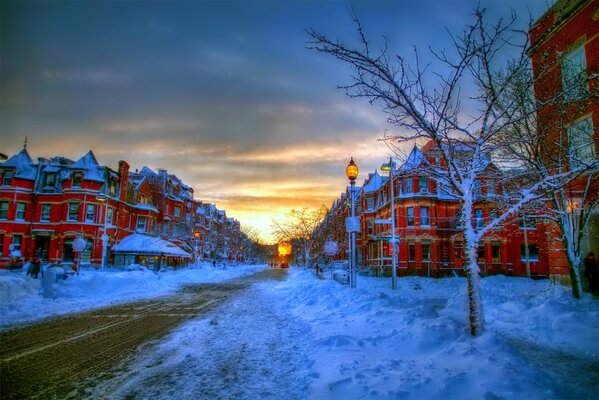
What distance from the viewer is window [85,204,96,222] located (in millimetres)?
37522

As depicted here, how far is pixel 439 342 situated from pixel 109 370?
5.57 m

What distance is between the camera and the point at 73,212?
123ft

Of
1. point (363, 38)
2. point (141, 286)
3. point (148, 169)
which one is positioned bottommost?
point (141, 286)

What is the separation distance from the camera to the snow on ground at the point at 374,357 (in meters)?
Answer: 4.26

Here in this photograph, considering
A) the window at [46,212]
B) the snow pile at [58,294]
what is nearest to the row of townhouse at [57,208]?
the window at [46,212]

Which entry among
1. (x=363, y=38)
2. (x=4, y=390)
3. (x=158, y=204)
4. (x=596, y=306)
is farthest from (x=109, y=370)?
(x=158, y=204)

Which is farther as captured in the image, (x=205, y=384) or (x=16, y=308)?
(x=16, y=308)

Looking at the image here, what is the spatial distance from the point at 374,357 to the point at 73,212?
41.6m

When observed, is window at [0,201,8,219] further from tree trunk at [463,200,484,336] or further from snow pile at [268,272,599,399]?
tree trunk at [463,200,484,336]

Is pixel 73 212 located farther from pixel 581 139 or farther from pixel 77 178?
pixel 581 139

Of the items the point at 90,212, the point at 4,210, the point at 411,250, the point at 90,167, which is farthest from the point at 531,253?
the point at 4,210

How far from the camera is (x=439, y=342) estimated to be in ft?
19.4

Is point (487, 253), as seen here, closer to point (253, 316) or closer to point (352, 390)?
point (253, 316)

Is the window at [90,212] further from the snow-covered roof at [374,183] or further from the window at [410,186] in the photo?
the snow-covered roof at [374,183]
